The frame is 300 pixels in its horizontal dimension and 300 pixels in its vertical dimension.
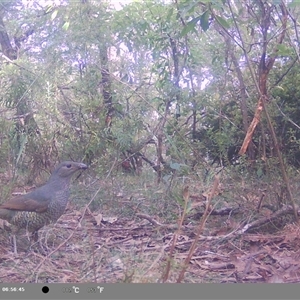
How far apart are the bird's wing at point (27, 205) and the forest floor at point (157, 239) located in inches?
3.0

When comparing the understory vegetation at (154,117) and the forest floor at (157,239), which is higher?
the understory vegetation at (154,117)

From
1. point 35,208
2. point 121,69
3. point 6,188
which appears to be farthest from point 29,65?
point 35,208

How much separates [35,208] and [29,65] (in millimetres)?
679

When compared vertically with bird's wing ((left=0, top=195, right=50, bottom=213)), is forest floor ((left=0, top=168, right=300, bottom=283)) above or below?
below

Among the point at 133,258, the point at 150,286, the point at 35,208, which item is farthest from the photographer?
Answer: the point at 35,208

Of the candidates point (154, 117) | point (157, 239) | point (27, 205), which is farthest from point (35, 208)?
point (154, 117)

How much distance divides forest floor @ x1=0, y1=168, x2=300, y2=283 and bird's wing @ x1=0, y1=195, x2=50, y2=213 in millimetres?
77

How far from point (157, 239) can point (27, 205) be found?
0.42 meters

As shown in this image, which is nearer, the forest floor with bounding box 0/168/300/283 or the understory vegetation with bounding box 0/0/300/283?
the forest floor with bounding box 0/168/300/283

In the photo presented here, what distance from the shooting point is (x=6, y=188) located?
6.15 ft

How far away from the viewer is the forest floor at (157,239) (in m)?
1.39

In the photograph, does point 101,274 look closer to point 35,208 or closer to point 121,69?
point 35,208

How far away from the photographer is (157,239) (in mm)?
1660

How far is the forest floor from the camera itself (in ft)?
4.55
